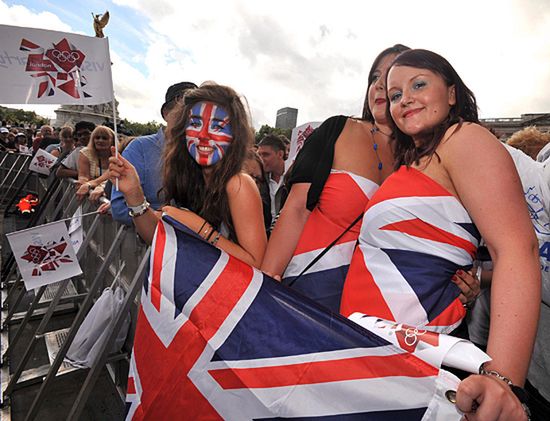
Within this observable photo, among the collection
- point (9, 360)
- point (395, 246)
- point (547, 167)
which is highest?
point (547, 167)

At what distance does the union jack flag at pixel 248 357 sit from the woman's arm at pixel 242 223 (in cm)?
34

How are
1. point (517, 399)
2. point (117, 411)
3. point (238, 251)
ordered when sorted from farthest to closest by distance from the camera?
point (117, 411) < point (238, 251) < point (517, 399)

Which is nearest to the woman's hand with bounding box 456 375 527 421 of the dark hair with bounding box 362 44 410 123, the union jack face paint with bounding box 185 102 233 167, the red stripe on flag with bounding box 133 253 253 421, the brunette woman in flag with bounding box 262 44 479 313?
the red stripe on flag with bounding box 133 253 253 421

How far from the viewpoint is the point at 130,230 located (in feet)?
10.0

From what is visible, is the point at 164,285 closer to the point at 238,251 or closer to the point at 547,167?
the point at 238,251

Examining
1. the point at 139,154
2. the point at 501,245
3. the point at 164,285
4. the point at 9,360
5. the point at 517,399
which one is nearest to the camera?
the point at 517,399

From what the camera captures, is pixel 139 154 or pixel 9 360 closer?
pixel 139 154

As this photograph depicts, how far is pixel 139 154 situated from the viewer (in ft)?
8.86

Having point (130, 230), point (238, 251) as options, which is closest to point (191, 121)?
point (238, 251)

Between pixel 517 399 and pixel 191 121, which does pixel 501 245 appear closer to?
pixel 517 399

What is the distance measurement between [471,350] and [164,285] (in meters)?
1.06

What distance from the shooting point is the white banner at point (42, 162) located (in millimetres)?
7309

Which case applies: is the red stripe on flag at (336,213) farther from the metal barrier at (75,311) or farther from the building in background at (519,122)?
the building in background at (519,122)

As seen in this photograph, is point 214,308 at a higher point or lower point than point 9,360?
higher
